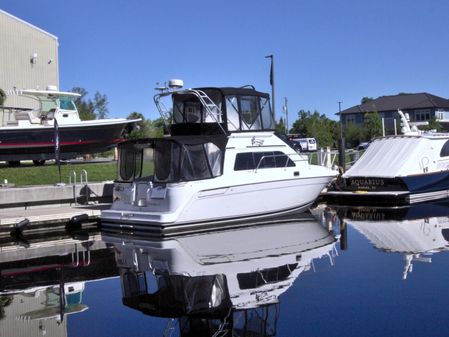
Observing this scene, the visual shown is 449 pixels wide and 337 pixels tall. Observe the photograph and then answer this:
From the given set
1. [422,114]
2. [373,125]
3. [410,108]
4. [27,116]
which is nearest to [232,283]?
[27,116]

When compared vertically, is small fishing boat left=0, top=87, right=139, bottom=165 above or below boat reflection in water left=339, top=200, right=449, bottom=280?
above

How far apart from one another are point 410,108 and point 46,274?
9152cm

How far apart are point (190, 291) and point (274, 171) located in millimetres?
7660

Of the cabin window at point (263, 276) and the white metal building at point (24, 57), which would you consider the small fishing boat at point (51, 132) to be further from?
the cabin window at point (263, 276)

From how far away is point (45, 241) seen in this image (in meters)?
14.2

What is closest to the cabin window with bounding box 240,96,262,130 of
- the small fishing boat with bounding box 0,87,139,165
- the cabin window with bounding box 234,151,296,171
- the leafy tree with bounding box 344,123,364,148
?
the cabin window with bounding box 234,151,296,171

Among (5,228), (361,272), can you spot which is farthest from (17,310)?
(5,228)

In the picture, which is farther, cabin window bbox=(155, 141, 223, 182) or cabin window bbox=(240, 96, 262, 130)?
cabin window bbox=(240, 96, 262, 130)

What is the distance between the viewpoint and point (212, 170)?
14.8 m

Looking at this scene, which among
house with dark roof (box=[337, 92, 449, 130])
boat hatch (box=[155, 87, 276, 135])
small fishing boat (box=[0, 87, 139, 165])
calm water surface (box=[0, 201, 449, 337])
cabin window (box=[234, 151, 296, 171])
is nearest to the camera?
calm water surface (box=[0, 201, 449, 337])

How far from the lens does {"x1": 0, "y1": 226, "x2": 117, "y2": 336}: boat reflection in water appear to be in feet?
25.0

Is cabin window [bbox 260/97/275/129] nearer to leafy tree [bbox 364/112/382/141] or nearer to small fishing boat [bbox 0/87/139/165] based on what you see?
small fishing boat [bbox 0/87/139/165]

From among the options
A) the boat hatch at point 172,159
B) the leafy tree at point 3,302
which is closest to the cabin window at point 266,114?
the boat hatch at point 172,159

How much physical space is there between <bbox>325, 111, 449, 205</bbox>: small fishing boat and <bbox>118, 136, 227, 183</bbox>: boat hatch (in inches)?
280
